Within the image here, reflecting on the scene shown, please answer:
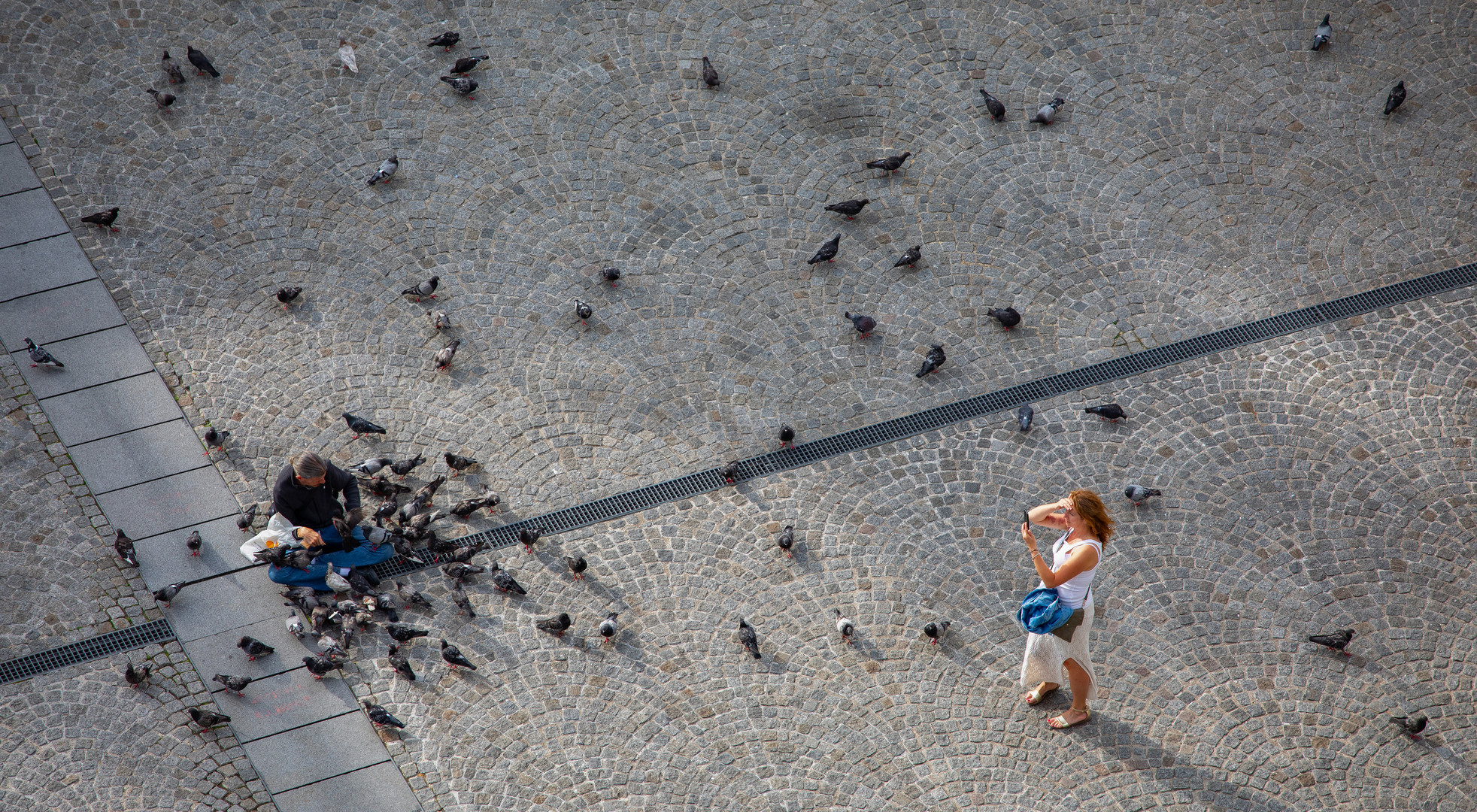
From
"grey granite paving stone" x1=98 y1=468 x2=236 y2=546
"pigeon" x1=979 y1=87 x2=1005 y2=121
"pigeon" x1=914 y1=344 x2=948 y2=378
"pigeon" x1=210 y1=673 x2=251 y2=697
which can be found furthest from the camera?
"pigeon" x1=979 y1=87 x2=1005 y2=121

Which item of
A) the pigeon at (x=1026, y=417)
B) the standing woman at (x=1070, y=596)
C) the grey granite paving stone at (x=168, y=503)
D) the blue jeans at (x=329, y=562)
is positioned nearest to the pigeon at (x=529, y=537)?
the blue jeans at (x=329, y=562)

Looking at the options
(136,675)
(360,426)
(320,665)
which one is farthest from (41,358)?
(320,665)

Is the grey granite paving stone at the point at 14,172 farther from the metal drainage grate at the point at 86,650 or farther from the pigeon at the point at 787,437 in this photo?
the pigeon at the point at 787,437

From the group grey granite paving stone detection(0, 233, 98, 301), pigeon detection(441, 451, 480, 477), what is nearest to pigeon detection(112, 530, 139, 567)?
pigeon detection(441, 451, 480, 477)

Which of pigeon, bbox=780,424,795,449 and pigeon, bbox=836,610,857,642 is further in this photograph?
pigeon, bbox=780,424,795,449

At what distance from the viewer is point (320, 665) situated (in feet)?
30.3

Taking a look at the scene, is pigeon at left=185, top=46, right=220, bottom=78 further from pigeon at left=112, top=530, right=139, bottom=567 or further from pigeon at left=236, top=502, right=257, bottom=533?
pigeon at left=112, top=530, right=139, bottom=567

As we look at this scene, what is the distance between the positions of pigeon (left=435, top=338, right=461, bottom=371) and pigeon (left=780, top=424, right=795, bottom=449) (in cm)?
327

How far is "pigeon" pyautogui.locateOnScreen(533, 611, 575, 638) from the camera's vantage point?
31.0 ft

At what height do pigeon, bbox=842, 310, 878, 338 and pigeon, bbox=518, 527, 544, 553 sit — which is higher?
pigeon, bbox=842, 310, 878, 338

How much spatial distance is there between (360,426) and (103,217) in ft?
12.3

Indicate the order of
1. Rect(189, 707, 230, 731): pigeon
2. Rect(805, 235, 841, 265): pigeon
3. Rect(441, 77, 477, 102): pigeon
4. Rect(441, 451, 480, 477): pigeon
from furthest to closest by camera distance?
Rect(441, 77, 477, 102): pigeon
Rect(805, 235, 841, 265): pigeon
Rect(441, 451, 480, 477): pigeon
Rect(189, 707, 230, 731): pigeon

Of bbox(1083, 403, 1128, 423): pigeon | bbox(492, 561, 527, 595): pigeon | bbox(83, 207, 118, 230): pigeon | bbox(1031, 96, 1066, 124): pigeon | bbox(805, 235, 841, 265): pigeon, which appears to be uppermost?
bbox(1031, 96, 1066, 124): pigeon

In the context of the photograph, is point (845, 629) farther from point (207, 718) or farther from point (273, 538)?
point (207, 718)
